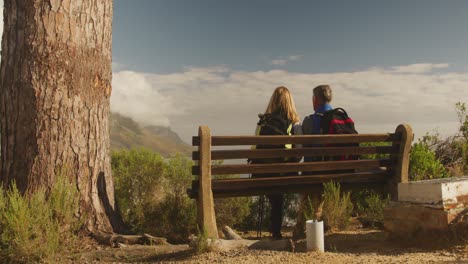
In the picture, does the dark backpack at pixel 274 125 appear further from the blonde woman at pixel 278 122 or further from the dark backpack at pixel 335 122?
the dark backpack at pixel 335 122

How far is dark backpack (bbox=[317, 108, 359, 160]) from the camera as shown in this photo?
7.09 meters

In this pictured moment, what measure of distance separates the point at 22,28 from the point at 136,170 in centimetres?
328

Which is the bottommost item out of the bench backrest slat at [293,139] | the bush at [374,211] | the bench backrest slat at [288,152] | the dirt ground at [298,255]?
the dirt ground at [298,255]

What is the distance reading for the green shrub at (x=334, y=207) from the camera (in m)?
6.66

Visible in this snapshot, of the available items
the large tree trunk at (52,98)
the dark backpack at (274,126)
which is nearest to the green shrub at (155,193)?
the large tree trunk at (52,98)

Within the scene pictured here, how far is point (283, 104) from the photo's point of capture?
22.9ft

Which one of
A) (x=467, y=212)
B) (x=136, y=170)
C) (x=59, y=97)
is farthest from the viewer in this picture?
(x=136, y=170)

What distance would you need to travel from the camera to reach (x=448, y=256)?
538cm

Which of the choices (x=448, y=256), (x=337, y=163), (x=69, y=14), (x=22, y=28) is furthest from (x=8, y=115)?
(x=448, y=256)

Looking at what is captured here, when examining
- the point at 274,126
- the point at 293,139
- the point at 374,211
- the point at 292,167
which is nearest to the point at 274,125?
the point at 274,126

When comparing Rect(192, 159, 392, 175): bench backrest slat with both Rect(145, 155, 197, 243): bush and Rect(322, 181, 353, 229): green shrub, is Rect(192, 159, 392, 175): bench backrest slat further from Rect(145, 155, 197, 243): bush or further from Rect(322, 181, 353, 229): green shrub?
Rect(145, 155, 197, 243): bush

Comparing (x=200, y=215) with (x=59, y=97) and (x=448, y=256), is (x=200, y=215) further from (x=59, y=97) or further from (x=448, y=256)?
(x=448, y=256)

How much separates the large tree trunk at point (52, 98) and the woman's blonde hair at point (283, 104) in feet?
8.25

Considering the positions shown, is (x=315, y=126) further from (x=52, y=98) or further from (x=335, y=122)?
(x=52, y=98)
